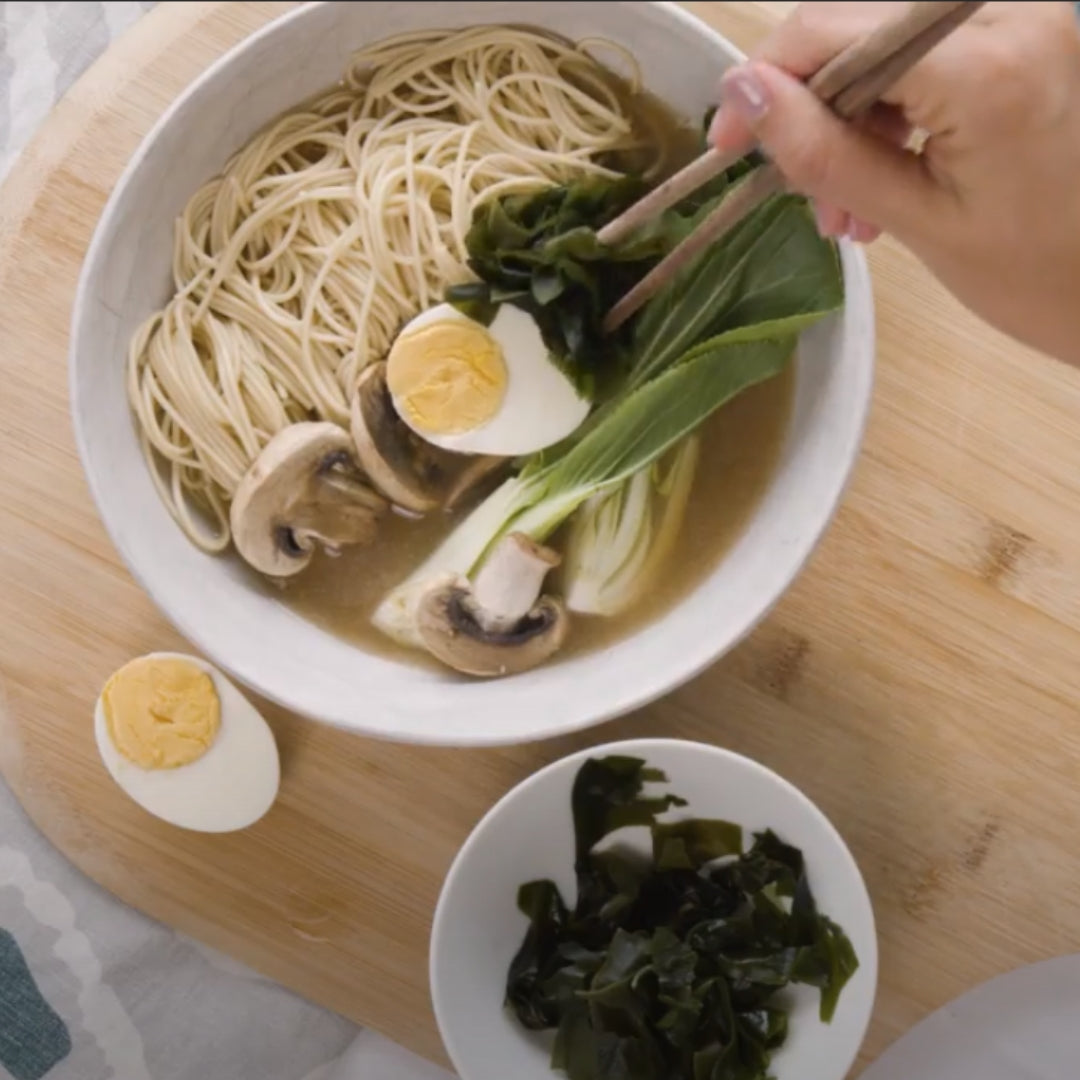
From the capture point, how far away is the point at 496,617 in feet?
4.64

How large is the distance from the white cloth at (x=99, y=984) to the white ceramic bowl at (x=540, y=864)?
0.20 metres

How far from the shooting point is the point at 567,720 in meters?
1.26

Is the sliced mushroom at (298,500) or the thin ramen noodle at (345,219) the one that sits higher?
the thin ramen noodle at (345,219)

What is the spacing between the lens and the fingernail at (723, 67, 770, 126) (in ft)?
3.03

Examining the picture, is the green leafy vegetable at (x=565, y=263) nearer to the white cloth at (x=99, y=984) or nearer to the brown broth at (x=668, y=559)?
the brown broth at (x=668, y=559)

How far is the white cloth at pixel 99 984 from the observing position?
1530 millimetres

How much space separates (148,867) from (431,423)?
628 millimetres

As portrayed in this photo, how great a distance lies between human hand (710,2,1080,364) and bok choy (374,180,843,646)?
0.19m

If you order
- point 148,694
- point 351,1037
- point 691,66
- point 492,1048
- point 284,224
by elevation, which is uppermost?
point 691,66

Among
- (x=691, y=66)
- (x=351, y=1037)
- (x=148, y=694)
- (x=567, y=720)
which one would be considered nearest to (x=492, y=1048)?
(x=351, y=1037)

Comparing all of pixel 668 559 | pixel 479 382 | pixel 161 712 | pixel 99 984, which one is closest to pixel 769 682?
pixel 668 559

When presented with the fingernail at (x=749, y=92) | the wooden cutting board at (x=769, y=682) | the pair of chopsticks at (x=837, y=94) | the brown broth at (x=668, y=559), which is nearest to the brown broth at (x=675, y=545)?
the brown broth at (x=668, y=559)

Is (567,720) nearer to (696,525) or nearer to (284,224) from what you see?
(696,525)

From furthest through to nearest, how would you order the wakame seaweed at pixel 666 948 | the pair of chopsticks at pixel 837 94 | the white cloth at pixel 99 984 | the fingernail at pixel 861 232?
the white cloth at pixel 99 984 → the wakame seaweed at pixel 666 948 → the fingernail at pixel 861 232 → the pair of chopsticks at pixel 837 94
